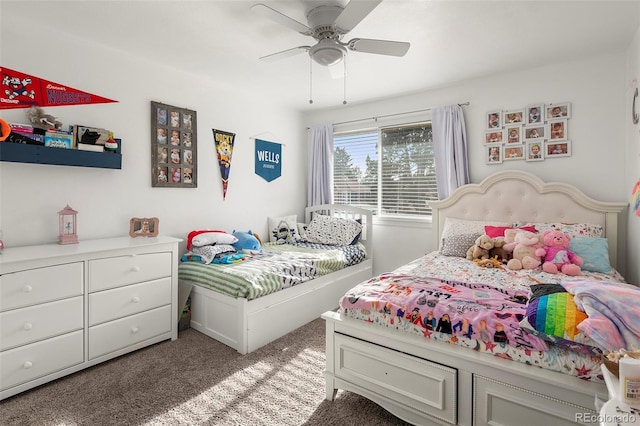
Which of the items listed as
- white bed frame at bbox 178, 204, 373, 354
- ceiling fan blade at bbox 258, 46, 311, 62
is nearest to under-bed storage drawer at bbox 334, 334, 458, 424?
white bed frame at bbox 178, 204, 373, 354

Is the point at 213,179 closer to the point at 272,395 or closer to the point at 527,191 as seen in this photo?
the point at 272,395

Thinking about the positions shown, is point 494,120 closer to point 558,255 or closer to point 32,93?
point 558,255

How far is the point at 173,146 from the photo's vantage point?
3.20 meters

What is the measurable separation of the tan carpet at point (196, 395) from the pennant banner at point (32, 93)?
6.38 ft

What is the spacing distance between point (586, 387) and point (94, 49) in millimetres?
3782

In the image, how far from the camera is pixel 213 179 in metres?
3.60

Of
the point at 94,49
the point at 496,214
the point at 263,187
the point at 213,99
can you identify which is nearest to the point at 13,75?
the point at 94,49

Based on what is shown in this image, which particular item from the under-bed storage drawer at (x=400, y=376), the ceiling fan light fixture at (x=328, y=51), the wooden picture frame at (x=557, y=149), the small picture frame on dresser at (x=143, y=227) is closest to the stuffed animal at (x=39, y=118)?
the small picture frame on dresser at (x=143, y=227)

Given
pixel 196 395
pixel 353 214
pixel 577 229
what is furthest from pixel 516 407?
pixel 353 214

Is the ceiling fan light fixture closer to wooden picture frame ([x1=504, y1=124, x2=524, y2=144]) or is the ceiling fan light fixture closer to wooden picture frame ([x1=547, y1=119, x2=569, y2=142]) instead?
wooden picture frame ([x1=504, y1=124, x2=524, y2=144])

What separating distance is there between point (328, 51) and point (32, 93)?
2.16 metres

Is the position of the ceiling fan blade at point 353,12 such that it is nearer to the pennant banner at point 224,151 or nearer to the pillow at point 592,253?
the pennant banner at point 224,151

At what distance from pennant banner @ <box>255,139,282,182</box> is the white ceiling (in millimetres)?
955

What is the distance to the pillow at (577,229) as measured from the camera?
270 cm
